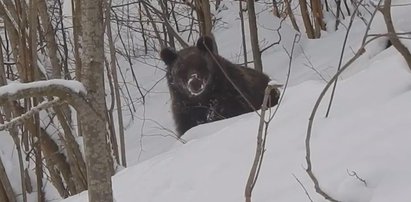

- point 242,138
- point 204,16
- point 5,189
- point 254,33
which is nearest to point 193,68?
point 5,189

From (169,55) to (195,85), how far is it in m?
0.55

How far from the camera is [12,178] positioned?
6344mm

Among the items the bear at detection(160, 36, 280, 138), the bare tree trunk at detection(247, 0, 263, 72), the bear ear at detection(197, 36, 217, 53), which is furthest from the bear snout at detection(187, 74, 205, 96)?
the bare tree trunk at detection(247, 0, 263, 72)

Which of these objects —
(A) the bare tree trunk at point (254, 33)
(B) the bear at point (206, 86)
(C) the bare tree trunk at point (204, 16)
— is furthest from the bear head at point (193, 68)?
(C) the bare tree trunk at point (204, 16)

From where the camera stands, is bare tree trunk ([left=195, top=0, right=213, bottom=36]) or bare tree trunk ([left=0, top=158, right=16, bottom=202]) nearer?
bare tree trunk ([left=0, top=158, right=16, bottom=202])

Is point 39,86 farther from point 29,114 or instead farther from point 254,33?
point 254,33

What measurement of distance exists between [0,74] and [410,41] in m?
3.45

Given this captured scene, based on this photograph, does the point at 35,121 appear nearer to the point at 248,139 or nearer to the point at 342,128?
the point at 248,139

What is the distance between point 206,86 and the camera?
7.92 m

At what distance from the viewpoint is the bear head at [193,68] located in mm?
7883

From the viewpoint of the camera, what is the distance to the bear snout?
308 inches

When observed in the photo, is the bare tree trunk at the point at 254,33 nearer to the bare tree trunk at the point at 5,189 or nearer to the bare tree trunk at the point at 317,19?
the bare tree trunk at the point at 317,19

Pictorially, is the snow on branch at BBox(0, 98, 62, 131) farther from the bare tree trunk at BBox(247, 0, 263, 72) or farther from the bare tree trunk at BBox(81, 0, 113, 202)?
the bare tree trunk at BBox(247, 0, 263, 72)

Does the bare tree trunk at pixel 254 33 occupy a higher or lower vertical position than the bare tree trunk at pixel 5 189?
higher
